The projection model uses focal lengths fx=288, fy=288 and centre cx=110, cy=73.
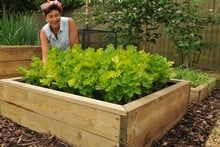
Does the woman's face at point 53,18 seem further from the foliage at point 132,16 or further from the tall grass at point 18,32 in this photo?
the foliage at point 132,16

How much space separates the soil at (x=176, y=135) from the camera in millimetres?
2012

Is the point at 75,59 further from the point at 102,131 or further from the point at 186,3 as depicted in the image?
the point at 186,3

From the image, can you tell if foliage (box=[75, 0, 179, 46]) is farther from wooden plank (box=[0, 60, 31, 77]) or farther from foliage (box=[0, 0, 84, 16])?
foliage (box=[0, 0, 84, 16])

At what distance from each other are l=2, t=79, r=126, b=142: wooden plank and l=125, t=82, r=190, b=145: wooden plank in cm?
10

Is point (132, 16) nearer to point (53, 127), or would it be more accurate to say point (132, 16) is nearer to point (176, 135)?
point (176, 135)

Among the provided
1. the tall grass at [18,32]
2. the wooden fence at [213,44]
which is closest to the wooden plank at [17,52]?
the tall grass at [18,32]

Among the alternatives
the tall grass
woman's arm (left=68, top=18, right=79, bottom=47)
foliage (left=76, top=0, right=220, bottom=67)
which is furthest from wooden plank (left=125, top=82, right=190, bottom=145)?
the tall grass

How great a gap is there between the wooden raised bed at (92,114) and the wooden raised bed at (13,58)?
62 centimetres

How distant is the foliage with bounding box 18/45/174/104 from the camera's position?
1.83 meters

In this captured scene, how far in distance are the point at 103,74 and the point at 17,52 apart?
152 cm

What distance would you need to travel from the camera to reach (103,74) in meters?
1.87

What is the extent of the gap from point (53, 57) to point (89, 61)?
38 cm

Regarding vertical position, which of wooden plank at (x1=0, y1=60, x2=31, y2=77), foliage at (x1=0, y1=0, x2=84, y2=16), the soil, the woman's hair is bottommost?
the soil

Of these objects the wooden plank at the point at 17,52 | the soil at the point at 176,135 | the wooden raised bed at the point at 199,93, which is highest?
the wooden plank at the point at 17,52
